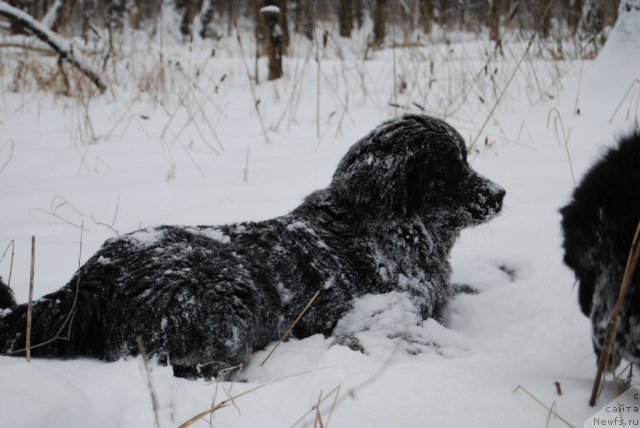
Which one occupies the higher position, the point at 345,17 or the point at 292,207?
the point at 345,17

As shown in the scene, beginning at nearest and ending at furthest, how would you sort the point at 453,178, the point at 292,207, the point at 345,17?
the point at 453,178 < the point at 292,207 < the point at 345,17

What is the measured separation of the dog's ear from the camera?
2.46 metres

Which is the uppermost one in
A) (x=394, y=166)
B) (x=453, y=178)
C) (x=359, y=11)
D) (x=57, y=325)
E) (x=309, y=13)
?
(x=359, y=11)

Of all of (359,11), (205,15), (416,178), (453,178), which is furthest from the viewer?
(359,11)

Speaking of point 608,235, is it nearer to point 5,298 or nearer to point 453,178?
point 453,178

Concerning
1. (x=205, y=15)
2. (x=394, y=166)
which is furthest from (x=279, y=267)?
(x=205, y=15)

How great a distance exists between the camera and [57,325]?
6.11 feet

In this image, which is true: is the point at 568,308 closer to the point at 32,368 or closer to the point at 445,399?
the point at 445,399

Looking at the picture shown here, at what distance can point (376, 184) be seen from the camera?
97.4 inches

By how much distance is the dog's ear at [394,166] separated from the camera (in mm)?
2461

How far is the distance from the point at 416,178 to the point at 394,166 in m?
0.18

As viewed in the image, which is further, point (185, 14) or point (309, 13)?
point (185, 14)

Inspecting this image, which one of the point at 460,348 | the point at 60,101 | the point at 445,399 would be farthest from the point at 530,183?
the point at 60,101

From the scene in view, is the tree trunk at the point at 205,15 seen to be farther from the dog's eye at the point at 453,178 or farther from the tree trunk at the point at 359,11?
the dog's eye at the point at 453,178
